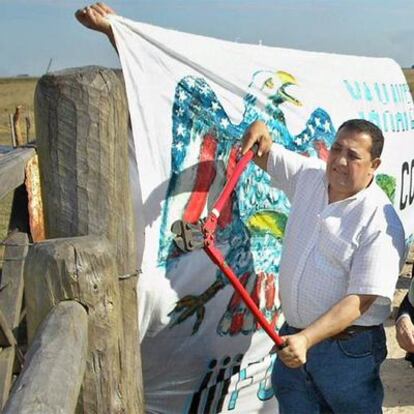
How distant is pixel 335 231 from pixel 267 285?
0.99 meters

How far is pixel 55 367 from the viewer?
1.48 m

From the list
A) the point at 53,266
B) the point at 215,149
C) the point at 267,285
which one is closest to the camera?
the point at 53,266

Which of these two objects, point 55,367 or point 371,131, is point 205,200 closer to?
point 371,131

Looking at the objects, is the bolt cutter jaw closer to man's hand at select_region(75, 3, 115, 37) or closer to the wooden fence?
the wooden fence

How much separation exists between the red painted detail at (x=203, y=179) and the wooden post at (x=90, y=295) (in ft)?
3.77

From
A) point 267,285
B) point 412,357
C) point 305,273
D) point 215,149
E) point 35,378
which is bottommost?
point 412,357

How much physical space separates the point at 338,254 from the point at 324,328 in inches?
10.8

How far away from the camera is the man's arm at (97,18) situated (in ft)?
9.36

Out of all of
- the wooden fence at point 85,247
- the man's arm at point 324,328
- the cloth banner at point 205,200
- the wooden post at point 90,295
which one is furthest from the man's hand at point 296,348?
the cloth banner at point 205,200

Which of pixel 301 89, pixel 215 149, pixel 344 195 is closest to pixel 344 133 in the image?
pixel 344 195

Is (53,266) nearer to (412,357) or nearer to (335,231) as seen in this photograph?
(335,231)

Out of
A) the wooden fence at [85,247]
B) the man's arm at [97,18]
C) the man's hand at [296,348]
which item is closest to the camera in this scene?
the wooden fence at [85,247]

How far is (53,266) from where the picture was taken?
184 cm

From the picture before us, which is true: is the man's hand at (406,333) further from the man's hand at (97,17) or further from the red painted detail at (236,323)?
the man's hand at (97,17)
